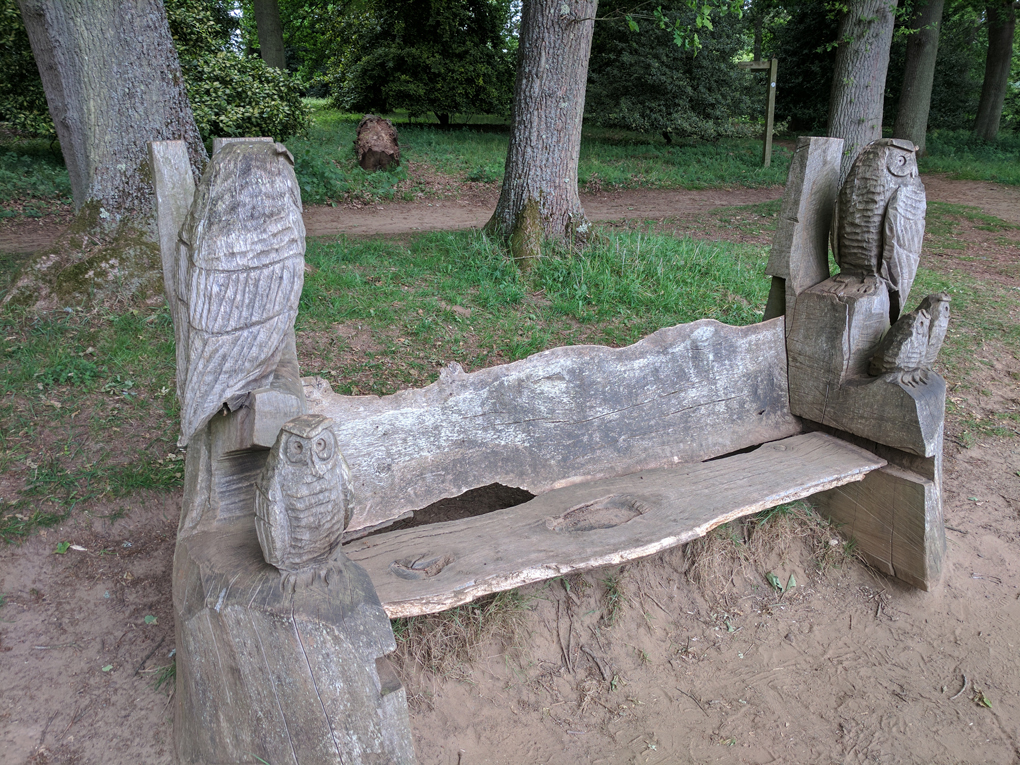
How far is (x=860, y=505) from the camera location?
10.3ft

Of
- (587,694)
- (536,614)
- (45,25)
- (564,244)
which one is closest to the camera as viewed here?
(587,694)

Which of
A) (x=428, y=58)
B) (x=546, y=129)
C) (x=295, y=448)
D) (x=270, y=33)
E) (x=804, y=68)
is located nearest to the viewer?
(x=295, y=448)

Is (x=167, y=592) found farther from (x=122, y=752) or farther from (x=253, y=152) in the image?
(x=253, y=152)

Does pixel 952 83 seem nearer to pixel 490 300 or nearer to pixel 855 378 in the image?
pixel 490 300

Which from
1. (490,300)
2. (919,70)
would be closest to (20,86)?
(490,300)

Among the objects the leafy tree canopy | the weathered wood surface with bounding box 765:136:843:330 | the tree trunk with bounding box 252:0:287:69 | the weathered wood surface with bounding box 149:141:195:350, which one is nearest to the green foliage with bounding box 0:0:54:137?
the leafy tree canopy

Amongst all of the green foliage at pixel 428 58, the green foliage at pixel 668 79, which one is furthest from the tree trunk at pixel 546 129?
the green foliage at pixel 428 58

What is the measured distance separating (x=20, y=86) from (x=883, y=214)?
10533mm

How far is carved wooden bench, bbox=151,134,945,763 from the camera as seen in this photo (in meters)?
1.72

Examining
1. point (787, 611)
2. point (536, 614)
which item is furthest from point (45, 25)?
point (787, 611)

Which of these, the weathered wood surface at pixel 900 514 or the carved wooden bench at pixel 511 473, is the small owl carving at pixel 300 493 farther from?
the weathered wood surface at pixel 900 514

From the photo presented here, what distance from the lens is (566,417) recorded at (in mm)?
2777

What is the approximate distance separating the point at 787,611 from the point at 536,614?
1.15 meters

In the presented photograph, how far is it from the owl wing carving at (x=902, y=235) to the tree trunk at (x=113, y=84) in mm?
4452
